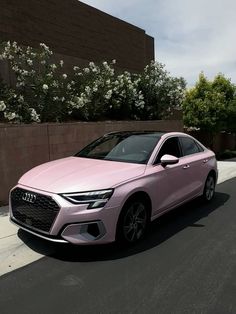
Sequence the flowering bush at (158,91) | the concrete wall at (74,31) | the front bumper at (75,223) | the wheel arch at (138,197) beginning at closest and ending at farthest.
Result: the front bumper at (75,223), the wheel arch at (138,197), the concrete wall at (74,31), the flowering bush at (158,91)

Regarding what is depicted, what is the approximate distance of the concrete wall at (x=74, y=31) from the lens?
1284 cm

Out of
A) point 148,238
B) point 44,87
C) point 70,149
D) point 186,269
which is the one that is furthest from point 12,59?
point 186,269

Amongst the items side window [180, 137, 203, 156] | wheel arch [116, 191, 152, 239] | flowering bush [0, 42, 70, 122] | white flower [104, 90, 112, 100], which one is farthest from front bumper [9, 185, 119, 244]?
white flower [104, 90, 112, 100]

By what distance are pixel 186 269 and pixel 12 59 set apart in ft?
24.3

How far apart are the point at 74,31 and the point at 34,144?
25.9ft

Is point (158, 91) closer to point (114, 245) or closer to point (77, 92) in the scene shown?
point (77, 92)

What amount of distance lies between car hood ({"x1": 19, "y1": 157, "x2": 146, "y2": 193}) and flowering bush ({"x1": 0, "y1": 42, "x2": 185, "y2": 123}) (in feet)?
11.8

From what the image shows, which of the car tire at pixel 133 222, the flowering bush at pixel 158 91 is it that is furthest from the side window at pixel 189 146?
the flowering bush at pixel 158 91

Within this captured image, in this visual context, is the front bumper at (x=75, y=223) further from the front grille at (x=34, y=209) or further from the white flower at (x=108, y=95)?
the white flower at (x=108, y=95)

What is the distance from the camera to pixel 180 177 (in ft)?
22.0

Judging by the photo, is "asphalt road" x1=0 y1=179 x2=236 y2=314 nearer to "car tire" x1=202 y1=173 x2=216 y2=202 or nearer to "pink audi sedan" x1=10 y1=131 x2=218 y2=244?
"pink audi sedan" x1=10 y1=131 x2=218 y2=244

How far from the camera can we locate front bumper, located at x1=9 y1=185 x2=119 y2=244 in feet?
15.8

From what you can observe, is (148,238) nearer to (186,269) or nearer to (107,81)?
(186,269)

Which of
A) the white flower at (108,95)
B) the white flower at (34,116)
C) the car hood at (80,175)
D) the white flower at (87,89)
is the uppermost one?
the white flower at (87,89)
